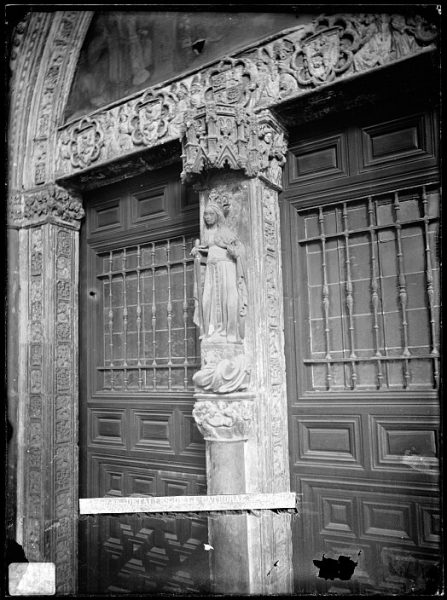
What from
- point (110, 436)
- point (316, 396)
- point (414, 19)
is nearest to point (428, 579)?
point (316, 396)

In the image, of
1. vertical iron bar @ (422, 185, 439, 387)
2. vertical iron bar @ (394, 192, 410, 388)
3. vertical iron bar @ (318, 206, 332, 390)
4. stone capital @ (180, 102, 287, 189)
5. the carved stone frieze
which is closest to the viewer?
vertical iron bar @ (422, 185, 439, 387)

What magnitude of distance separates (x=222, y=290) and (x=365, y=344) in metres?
1.17

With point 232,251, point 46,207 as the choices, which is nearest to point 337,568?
point 232,251

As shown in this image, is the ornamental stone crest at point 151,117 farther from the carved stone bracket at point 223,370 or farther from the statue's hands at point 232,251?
the carved stone bracket at point 223,370

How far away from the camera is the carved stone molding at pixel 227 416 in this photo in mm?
3658

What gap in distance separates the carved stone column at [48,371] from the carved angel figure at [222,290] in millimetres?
2233

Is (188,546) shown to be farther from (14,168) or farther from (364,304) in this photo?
(14,168)

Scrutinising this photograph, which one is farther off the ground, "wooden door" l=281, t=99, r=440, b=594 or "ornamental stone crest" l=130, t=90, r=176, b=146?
A: "ornamental stone crest" l=130, t=90, r=176, b=146

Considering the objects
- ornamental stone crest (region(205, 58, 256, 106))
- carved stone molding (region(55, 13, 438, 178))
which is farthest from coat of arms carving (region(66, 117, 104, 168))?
ornamental stone crest (region(205, 58, 256, 106))

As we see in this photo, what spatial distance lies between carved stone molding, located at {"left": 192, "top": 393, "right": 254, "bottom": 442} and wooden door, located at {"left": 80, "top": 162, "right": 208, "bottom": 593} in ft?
3.23

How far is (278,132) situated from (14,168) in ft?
10.7

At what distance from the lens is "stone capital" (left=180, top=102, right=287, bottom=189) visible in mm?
3826

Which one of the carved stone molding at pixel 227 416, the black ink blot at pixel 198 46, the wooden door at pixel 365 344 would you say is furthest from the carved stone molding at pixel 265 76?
the carved stone molding at pixel 227 416

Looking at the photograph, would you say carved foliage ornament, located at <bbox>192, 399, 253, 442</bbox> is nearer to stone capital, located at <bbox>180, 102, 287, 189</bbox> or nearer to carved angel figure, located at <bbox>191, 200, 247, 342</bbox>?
carved angel figure, located at <bbox>191, 200, 247, 342</bbox>
